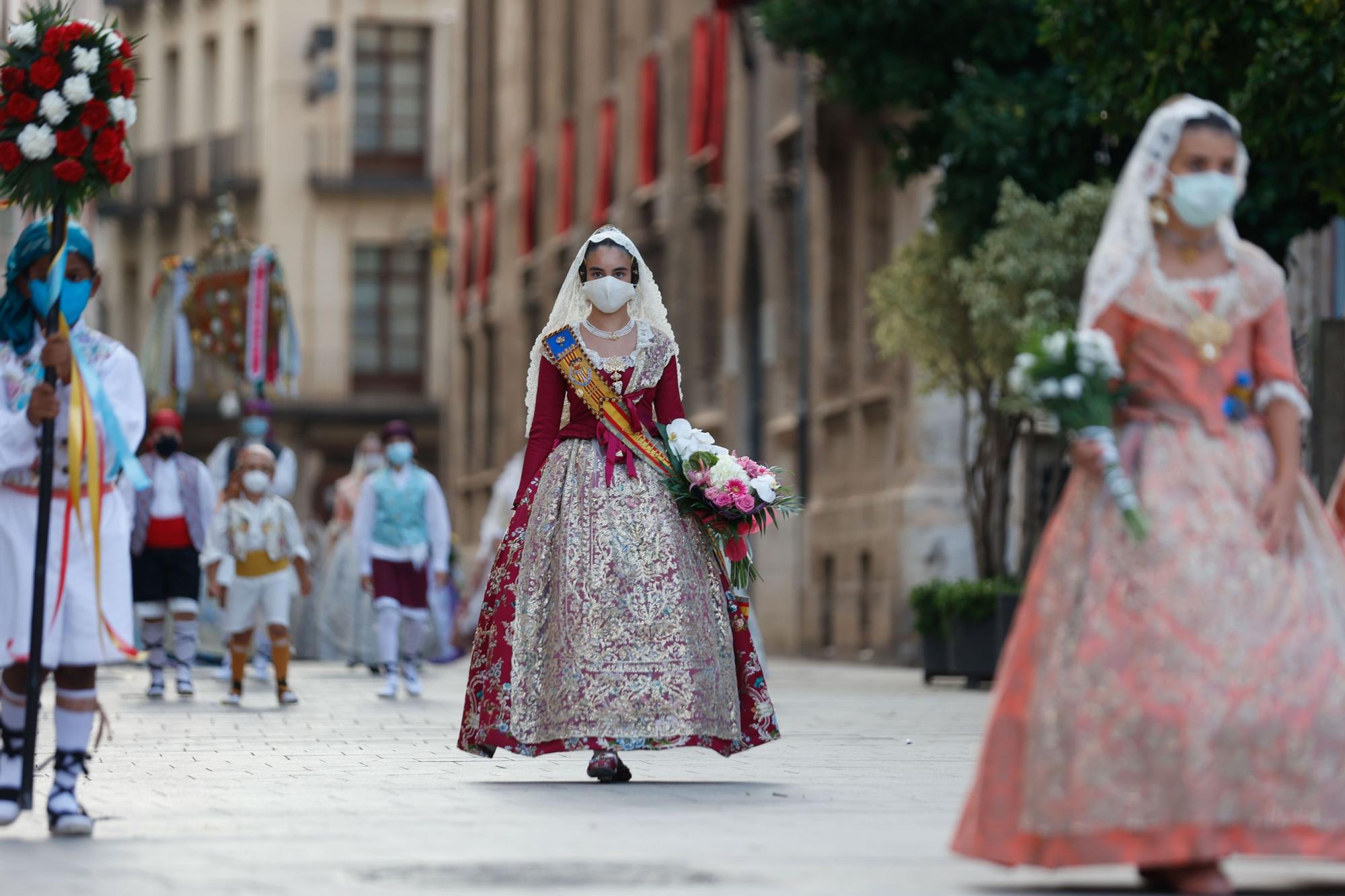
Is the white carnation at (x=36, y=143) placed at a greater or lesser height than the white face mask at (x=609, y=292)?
greater

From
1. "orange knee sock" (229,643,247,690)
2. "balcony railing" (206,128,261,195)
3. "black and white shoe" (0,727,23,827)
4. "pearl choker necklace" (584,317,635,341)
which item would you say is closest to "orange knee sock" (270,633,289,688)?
"orange knee sock" (229,643,247,690)

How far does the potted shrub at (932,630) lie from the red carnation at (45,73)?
12953mm

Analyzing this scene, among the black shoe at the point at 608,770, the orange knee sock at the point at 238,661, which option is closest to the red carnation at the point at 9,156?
the black shoe at the point at 608,770

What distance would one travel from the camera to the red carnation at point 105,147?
9.03m

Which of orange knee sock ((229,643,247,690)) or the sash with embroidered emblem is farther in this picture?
orange knee sock ((229,643,247,690))

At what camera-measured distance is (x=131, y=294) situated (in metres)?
63.7

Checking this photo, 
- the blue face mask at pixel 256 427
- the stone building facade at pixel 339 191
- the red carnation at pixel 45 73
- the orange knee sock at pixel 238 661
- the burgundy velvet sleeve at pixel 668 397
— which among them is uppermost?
the stone building facade at pixel 339 191

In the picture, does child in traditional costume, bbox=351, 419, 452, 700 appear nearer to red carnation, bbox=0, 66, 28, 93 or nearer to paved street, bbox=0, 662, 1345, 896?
paved street, bbox=0, 662, 1345, 896

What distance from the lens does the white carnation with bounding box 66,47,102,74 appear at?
29.6 ft

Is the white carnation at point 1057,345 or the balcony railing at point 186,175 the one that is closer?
the white carnation at point 1057,345

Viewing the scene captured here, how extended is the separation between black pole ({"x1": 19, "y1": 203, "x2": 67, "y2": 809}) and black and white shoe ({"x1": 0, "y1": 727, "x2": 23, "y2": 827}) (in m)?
0.03

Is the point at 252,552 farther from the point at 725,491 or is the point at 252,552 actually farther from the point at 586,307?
the point at 725,491

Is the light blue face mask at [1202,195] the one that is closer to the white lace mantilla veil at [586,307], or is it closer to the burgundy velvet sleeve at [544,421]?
the white lace mantilla veil at [586,307]

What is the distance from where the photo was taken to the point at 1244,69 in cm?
1745
